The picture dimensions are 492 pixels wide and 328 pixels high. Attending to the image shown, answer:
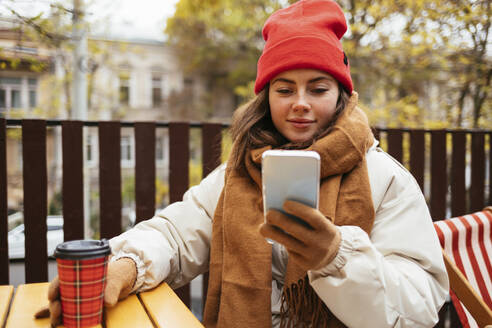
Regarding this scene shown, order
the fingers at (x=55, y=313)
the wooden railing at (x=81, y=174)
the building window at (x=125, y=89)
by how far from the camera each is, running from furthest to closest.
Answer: the building window at (x=125, y=89)
the wooden railing at (x=81, y=174)
the fingers at (x=55, y=313)

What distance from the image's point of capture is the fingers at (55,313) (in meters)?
1.15

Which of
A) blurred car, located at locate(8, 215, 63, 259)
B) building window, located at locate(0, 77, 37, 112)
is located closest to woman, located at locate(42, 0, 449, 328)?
blurred car, located at locate(8, 215, 63, 259)

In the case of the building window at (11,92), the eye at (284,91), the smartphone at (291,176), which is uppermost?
the building window at (11,92)

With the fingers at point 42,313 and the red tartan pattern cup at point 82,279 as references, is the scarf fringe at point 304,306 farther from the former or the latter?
the fingers at point 42,313

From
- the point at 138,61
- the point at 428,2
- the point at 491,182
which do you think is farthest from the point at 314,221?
the point at 138,61

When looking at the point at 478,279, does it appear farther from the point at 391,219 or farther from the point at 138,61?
the point at 138,61

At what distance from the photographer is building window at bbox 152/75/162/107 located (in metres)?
24.3

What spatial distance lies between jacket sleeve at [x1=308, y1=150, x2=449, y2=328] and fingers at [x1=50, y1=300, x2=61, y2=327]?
27.9 inches

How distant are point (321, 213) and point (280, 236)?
321 mm

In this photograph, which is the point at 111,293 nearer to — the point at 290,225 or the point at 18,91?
the point at 290,225

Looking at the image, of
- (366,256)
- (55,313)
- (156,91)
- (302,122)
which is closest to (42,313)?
(55,313)

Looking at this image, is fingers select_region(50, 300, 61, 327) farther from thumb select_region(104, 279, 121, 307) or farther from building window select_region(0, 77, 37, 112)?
building window select_region(0, 77, 37, 112)

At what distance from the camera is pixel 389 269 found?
124cm

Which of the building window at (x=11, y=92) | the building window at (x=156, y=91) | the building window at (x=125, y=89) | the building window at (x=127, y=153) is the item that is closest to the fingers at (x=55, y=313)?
the building window at (x=127, y=153)
